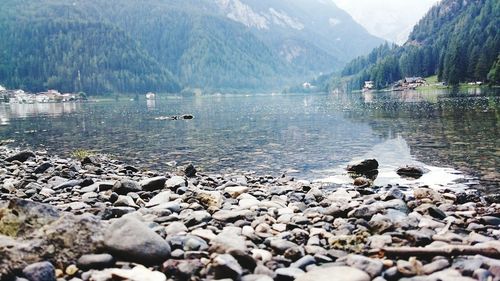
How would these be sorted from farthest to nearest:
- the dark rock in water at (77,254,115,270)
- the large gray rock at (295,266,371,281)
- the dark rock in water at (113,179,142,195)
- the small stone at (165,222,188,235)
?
the dark rock in water at (113,179,142,195) < the small stone at (165,222,188,235) < the dark rock in water at (77,254,115,270) < the large gray rock at (295,266,371,281)

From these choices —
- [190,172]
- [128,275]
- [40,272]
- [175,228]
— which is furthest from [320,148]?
[40,272]

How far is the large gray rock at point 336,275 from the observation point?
629 centimetres

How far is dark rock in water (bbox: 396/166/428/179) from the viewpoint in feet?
60.6

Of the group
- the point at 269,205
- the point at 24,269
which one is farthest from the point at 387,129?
the point at 24,269

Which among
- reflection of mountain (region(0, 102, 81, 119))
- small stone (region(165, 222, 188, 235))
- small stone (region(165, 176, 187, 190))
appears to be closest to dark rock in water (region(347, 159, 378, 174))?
small stone (region(165, 176, 187, 190))

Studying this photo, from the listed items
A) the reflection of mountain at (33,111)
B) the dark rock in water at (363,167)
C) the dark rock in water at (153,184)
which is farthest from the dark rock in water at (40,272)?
the reflection of mountain at (33,111)

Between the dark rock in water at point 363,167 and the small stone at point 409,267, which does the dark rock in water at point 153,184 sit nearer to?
the small stone at point 409,267

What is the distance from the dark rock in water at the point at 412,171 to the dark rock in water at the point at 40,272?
15.0 meters

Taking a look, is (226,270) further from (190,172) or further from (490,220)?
(190,172)

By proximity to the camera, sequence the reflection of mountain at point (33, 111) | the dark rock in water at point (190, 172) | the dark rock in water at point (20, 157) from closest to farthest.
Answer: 1. the dark rock in water at point (190, 172)
2. the dark rock in water at point (20, 157)
3. the reflection of mountain at point (33, 111)

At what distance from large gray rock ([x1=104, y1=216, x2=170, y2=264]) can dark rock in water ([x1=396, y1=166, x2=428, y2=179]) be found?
1350 centimetres

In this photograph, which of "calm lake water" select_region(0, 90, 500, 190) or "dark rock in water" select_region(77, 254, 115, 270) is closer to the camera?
"dark rock in water" select_region(77, 254, 115, 270)

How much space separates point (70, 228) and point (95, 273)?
101 cm

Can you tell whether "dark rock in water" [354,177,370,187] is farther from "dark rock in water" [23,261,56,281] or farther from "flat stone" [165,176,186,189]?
"dark rock in water" [23,261,56,281]
